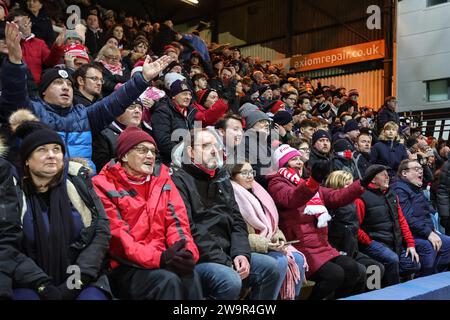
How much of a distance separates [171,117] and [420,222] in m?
2.64

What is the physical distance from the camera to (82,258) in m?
2.03

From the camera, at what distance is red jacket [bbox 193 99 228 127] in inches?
181

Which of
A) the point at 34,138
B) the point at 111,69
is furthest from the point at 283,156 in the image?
the point at 111,69

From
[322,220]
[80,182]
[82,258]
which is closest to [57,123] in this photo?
[80,182]

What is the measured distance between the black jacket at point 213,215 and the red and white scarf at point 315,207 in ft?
2.06

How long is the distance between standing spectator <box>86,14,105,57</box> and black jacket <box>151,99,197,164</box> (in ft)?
9.37

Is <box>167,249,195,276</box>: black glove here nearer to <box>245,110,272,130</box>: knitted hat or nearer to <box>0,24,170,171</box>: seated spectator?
<box>0,24,170,171</box>: seated spectator

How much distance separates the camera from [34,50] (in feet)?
14.7

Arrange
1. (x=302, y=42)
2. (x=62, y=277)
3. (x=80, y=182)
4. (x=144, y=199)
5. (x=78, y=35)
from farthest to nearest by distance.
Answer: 1. (x=302, y=42)
2. (x=78, y=35)
3. (x=144, y=199)
4. (x=80, y=182)
5. (x=62, y=277)

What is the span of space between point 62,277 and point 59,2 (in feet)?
22.7

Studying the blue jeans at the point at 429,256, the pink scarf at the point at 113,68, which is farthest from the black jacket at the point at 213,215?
the pink scarf at the point at 113,68

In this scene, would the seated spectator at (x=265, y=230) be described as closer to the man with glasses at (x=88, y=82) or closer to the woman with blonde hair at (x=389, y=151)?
the man with glasses at (x=88, y=82)

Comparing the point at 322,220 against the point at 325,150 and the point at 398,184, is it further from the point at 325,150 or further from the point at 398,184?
the point at 398,184
